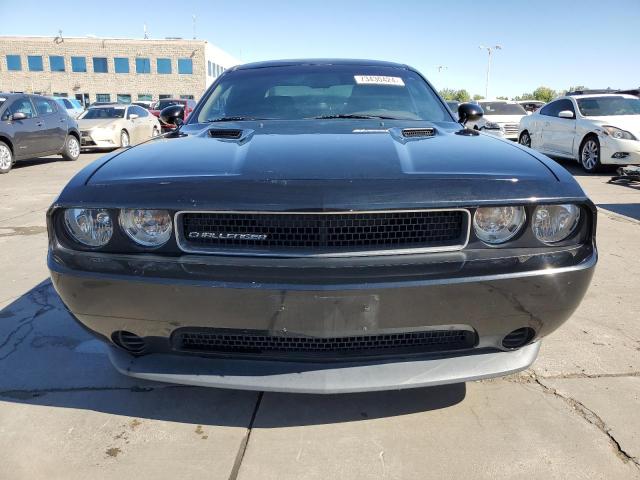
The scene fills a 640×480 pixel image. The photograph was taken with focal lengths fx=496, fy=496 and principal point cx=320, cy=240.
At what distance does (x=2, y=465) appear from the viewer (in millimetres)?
1860

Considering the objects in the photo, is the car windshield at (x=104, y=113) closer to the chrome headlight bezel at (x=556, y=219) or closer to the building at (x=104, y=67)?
the chrome headlight bezel at (x=556, y=219)

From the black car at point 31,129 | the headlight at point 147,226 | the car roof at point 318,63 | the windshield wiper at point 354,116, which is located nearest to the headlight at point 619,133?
the car roof at point 318,63

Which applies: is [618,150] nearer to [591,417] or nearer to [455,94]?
[591,417]

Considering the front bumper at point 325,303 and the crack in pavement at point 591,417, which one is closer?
the front bumper at point 325,303

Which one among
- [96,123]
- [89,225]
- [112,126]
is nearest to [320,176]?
[89,225]

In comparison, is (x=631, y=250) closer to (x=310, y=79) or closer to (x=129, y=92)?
(x=310, y=79)

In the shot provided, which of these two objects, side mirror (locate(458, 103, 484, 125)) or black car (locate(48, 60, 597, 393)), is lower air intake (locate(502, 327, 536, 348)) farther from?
side mirror (locate(458, 103, 484, 125))

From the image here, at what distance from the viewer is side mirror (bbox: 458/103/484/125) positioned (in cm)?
339

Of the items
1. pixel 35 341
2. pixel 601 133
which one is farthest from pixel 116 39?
pixel 35 341

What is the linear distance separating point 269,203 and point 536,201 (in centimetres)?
91

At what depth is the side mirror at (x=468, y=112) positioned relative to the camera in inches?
133

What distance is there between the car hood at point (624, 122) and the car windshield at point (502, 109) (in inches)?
242

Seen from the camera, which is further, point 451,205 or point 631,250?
point 631,250

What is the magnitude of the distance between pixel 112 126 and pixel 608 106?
12.0 meters
